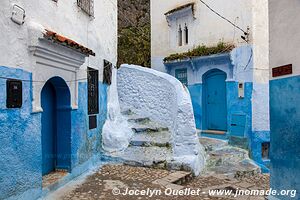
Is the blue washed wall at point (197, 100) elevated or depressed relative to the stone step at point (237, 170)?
elevated

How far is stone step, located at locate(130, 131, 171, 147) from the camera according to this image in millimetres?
7875

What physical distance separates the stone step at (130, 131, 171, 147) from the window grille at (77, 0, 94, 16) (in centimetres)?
360

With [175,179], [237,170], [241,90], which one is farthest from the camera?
[241,90]

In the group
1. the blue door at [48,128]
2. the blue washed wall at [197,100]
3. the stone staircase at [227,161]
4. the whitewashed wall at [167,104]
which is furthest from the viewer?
the blue washed wall at [197,100]

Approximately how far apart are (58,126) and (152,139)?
9.32 ft

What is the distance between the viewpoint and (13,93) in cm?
419

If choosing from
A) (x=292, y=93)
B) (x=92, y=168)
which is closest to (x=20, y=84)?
(x=92, y=168)

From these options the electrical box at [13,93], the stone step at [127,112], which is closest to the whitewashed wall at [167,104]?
the stone step at [127,112]

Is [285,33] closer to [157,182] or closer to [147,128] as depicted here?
[157,182]

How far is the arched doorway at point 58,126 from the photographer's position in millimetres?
5972

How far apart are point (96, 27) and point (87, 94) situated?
1990 mm

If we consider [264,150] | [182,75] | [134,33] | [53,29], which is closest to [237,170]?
[264,150]

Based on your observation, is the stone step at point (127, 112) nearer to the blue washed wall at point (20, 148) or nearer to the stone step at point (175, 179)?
the stone step at point (175, 179)

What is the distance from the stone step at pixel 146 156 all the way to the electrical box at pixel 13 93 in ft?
12.8
